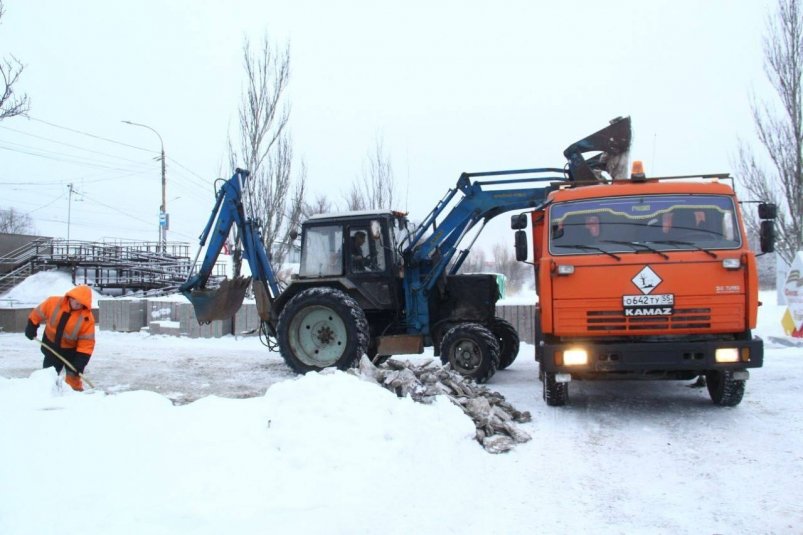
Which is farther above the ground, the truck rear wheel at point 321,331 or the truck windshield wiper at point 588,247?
the truck windshield wiper at point 588,247

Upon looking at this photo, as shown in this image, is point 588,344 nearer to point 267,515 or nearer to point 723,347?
point 723,347

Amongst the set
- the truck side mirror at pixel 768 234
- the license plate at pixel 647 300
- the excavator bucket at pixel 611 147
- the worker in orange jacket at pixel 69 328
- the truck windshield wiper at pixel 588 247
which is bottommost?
the worker in orange jacket at pixel 69 328

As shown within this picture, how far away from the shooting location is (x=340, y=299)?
8844 mm

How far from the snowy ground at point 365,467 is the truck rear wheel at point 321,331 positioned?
9.11ft

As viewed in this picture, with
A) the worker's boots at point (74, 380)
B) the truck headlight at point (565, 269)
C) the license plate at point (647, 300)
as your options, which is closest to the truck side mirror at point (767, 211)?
the license plate at point (647, 300)

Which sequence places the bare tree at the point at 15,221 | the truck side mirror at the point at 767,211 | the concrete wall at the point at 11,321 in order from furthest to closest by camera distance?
the bare tree at the point at 15,221 → the concrete wall at the point at 11,321 → the truck side mirror at the point at 767,211

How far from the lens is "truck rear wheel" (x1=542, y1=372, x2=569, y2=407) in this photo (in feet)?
22.8

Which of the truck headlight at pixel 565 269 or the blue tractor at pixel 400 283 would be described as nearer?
the truck headlight at pixel 565 269

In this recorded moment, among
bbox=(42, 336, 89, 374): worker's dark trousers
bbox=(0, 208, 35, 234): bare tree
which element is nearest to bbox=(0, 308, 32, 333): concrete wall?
bbox=(42, 336, 89, 374): worker's dark trousers

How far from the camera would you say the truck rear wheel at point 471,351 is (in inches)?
329

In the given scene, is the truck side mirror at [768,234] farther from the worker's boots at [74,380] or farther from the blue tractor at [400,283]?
the worker's boots at [74,380]

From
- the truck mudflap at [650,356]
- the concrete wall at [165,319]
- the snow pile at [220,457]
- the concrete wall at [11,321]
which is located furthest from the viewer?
the concrete wall at [11,321]

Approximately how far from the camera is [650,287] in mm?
6262

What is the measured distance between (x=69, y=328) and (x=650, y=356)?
629 centimetres
